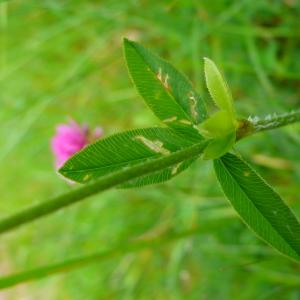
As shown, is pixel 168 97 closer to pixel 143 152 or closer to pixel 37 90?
pixel 143 152

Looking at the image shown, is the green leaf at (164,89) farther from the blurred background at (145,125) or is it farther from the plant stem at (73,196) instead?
the blurred background at (145,125)

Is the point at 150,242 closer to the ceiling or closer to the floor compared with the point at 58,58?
closer to the floor

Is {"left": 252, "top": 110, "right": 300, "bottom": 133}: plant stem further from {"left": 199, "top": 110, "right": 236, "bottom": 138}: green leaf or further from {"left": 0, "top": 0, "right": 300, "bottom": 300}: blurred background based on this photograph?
{"left": 0, "top": 0, "right": 300, "bottom": 300}: blurred background

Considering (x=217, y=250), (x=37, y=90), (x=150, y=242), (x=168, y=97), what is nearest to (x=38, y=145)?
(x=37, y=90)

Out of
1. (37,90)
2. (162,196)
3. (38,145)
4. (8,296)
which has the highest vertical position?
(37,90)

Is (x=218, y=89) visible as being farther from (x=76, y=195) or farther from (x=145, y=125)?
(x=145, y=125)

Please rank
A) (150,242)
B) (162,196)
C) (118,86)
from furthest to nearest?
(118,86) → (162,196) → (150,242)

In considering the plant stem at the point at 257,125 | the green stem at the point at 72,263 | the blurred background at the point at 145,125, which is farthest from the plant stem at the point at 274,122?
the blurred background at the point at 145,125
